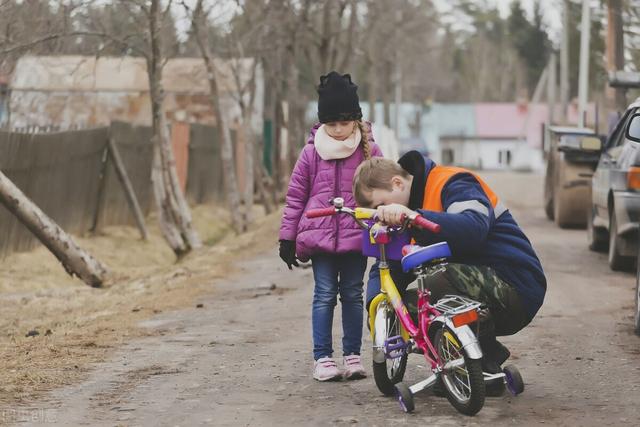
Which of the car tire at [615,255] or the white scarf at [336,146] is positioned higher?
the white scarf at [336,146]

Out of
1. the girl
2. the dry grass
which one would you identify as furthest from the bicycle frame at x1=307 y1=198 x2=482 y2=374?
the dry grass

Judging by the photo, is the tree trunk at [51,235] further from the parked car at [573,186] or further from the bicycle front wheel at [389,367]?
the parked car at [573,186]

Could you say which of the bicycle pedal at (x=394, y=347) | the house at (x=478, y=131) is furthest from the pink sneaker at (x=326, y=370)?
the house at (x=478, y=131)

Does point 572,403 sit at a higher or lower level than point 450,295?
lower

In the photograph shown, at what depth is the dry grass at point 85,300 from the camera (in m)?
8.38

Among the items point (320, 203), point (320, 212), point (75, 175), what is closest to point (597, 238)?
point (75, 175)

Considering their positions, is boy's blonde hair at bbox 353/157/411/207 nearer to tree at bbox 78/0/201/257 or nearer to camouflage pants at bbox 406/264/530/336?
camouflage pants at bbox 406/264/530/336

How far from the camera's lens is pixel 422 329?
21.9 ft

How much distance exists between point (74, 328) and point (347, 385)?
3.59 metres

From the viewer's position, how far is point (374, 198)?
6.72 metres

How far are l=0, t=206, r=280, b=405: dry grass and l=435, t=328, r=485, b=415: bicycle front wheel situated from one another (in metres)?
2.21

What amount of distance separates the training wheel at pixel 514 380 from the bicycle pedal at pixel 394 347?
53 centimetres

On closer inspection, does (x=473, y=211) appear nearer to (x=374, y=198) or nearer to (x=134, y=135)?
(x=374, y=198)

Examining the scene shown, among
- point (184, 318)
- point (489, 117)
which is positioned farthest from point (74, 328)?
point (489, 117)
